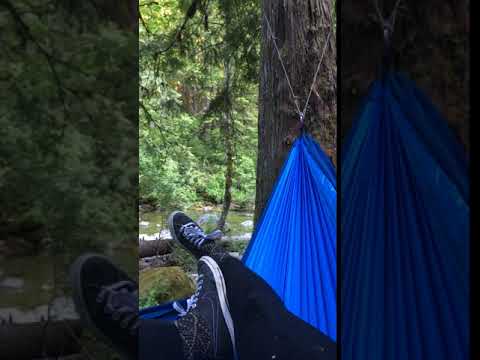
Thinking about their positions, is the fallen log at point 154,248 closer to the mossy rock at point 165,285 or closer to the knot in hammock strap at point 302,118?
the mossy rock at point 165,285

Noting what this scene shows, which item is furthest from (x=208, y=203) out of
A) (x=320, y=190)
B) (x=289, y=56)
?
(x=320, y=190)

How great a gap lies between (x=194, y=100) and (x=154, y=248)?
7.06ft

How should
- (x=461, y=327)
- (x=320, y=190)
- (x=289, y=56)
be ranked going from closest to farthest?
(x=461, y=327) < (x=320, y=190) < (x=289, y=56)

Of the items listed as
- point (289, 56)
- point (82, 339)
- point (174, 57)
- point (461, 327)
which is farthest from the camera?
point (174, 57)

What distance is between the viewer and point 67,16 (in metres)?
0.78

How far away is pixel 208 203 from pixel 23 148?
6.42 meters

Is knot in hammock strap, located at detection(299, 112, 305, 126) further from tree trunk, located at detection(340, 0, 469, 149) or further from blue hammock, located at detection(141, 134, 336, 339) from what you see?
tree trunk, located at detection(340, 0, 469, 149)

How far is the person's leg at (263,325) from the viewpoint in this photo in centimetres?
127

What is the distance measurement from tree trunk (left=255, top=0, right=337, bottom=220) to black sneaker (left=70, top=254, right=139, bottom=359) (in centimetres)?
155

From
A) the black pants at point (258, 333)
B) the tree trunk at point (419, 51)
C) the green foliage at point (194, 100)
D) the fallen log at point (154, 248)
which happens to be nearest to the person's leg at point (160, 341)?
the black pants at point (258, 333)

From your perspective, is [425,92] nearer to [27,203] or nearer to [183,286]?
[27,203]

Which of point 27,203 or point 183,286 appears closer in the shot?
point 27,203

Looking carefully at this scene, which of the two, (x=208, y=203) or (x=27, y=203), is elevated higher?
(x=27, y=203)

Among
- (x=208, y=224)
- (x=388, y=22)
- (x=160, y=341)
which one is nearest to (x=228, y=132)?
(x=208, y=224)
